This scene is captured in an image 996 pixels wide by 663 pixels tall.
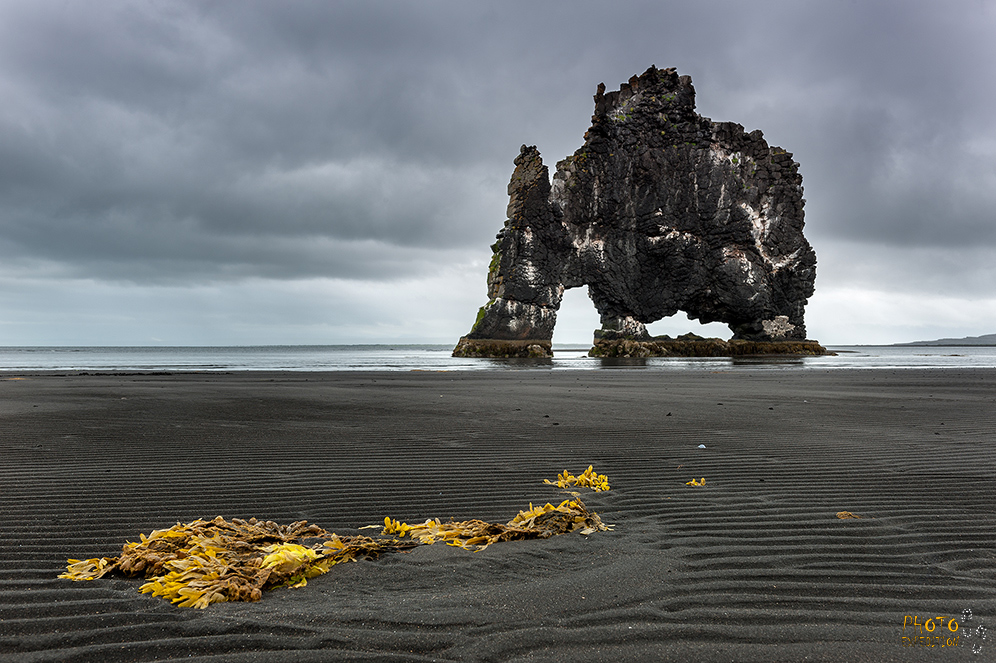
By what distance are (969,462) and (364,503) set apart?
644cm

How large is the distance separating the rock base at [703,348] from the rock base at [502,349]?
615cm

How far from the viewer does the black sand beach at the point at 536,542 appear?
2.31 m

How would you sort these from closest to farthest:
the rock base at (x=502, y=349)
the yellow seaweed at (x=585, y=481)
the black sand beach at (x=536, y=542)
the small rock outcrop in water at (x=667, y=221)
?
1. the black sand beach at (x=536, y=542)
2. the yellow seaweed at (x=585, y=481)
3. the rock base at (x=502, y=349)
4. the small rock outcrop in water at (x=667, y=221)

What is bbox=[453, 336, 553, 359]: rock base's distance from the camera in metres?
54.9

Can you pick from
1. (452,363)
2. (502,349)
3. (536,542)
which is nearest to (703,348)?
(502,349)

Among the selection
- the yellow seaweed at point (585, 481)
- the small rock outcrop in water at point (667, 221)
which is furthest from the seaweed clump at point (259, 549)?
the small rock outcrop in water at point (667, 221)

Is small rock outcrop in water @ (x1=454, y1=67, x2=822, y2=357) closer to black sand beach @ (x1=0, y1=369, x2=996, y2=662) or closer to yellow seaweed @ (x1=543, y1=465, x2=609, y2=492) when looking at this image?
black sand beach @ (x1=0, y1=369, x2=996, y2=662)

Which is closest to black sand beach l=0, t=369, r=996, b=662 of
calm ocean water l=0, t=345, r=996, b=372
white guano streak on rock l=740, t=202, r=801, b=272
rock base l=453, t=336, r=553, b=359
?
calm ocean water l=0, t=345, r=996, b=372

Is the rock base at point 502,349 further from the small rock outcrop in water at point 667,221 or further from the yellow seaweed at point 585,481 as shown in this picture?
the yellow seaweed at point 585,481

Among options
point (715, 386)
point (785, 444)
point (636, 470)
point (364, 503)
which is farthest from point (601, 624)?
point (715, 386)

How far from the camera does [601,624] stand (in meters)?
2.42

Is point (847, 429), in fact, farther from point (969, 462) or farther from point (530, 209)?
point (530, 209)

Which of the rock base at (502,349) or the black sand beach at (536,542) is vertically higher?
the rock base at (502,349)

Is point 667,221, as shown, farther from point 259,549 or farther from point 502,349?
point 259,549
